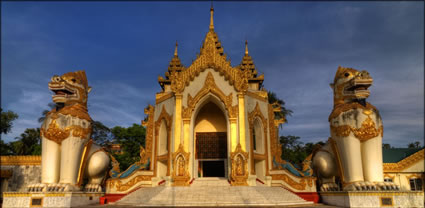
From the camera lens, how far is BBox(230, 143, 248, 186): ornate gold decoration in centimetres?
1259

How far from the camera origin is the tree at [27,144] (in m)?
25.4

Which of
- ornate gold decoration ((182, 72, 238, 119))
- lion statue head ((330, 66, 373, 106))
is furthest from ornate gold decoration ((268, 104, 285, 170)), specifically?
lion statue head ((330, 66, 373, 106))

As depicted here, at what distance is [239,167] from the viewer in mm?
12781

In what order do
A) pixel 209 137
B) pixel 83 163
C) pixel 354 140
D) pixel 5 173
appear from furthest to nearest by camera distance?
1. pixel 5 173
2. pixel 209 137
3. pixel 83 163
4. pixel 354 140

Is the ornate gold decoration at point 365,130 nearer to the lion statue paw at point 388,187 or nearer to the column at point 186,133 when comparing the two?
the lion statue paw at point 388,187

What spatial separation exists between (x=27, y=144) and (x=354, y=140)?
2794 centimetres

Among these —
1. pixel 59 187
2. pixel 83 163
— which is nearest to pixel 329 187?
pixel 83 163

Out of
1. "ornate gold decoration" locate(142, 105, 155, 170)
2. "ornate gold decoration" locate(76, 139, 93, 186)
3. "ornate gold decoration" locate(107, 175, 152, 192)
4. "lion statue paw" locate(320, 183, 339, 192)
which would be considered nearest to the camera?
"ornate gold decoration" locate(76, 139, 93, 186)

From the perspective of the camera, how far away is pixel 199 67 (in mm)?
14633

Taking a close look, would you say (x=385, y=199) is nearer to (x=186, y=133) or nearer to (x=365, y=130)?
(x=365, y=130)

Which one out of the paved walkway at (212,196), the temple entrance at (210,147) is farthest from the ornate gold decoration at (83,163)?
the temple entrance at (210,147)

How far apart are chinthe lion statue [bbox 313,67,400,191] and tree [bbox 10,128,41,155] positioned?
23.0m

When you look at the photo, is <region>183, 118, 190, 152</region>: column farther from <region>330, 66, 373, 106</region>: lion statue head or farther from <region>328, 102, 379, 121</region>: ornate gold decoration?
<region>330, 66, 373, 106</region>: lion statue head

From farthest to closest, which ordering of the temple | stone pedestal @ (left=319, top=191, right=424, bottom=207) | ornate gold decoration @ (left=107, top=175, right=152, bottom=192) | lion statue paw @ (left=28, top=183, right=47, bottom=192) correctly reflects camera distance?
ornate gold decoration @ (left=107, top=175, right=152, bottom=192) → the temple → lion statue paw @ (left=28, top=183, right=47, bottom=192) → stone pedestal @ (left=319, top=191, right=424, bottom=207)
